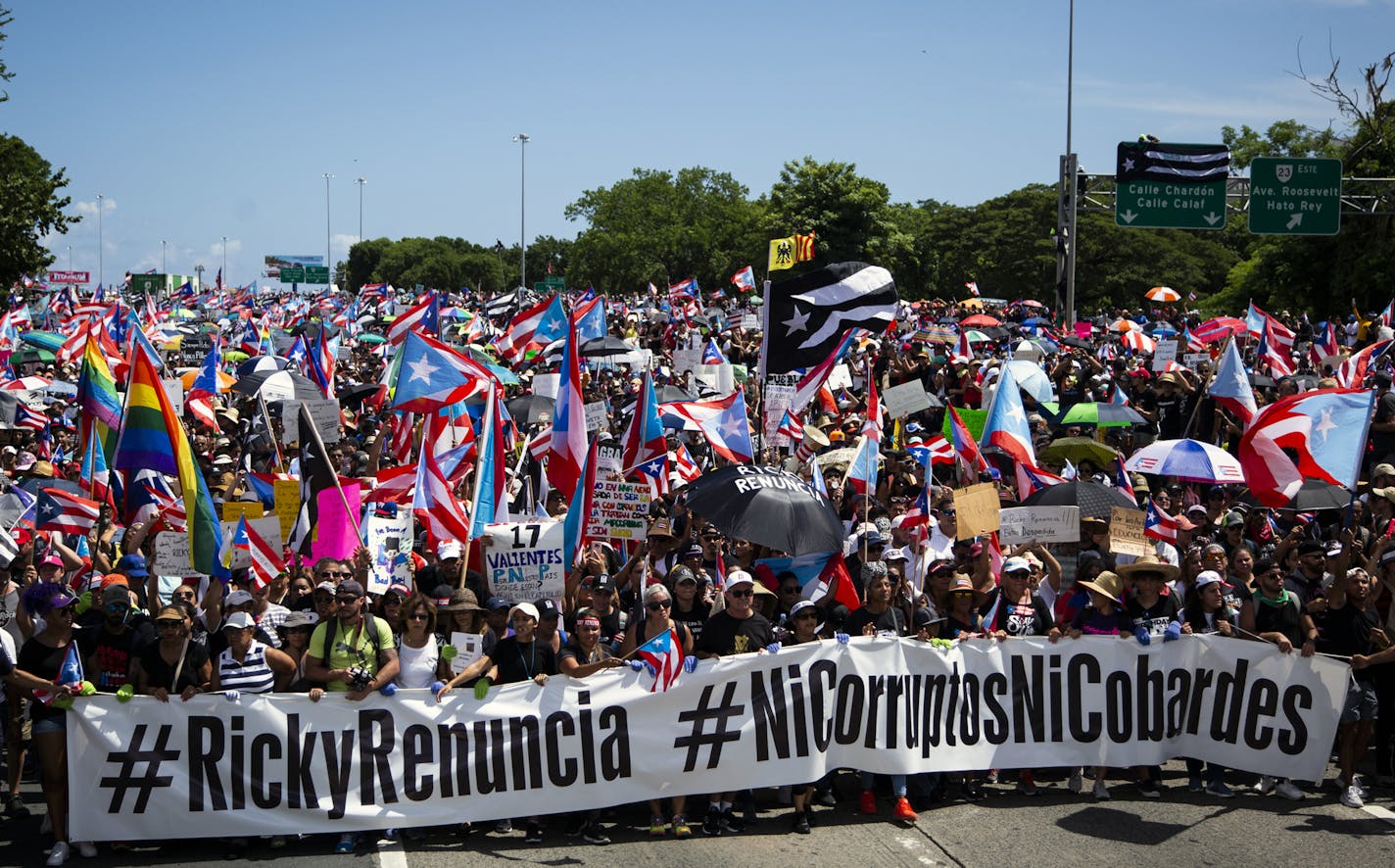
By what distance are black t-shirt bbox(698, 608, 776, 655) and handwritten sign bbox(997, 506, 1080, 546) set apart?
216 cm

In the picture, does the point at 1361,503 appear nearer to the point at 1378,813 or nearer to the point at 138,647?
the point at 1378,813

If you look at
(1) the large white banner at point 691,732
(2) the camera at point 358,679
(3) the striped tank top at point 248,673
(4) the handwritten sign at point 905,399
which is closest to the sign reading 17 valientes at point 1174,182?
(4) the handwritten sign at point 905,399

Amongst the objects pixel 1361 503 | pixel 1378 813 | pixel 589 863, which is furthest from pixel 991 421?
pixel 589 863

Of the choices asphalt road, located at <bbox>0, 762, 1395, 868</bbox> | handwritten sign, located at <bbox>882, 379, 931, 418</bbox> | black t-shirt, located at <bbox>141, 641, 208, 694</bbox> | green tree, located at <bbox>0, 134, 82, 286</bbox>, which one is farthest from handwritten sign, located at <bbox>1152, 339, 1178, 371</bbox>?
green tree, located at <bbox>0, 134, 82, 286</bbox>

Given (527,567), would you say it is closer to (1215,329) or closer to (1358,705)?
(1358,705)

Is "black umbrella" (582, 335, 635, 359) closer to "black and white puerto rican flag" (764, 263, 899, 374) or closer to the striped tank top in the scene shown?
"black and white puerto rican flag" (764, 263, 899, 374)

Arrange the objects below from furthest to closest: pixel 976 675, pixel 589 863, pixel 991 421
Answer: pixel 991 421 → pixel 976 675 → pixel 589 863

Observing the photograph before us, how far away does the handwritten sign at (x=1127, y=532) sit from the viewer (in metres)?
9.17

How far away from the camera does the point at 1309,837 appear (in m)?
8.01

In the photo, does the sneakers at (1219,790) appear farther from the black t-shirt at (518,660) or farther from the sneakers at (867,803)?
the black t-shirt at (518,660)

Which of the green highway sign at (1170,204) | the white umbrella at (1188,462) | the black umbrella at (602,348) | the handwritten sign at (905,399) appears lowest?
the white umbrella at (1188,462)

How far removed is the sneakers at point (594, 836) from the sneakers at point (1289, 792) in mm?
4255

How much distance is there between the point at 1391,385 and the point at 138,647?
53.5ft

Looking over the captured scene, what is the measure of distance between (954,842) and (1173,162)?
76.2 ft
